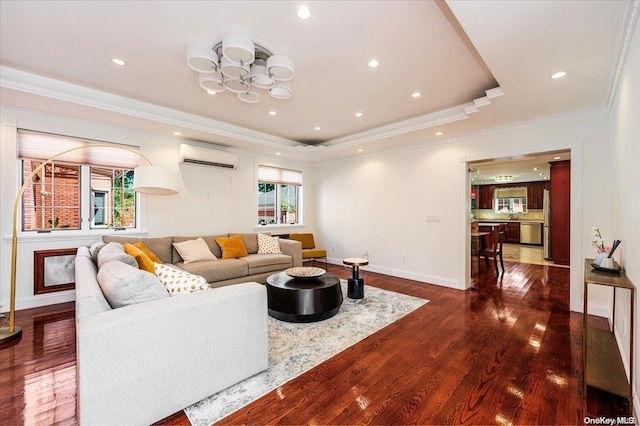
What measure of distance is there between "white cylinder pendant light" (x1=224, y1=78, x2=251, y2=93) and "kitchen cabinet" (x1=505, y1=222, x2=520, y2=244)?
10481 millimetres

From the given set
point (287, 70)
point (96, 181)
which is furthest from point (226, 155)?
point (287, 70)

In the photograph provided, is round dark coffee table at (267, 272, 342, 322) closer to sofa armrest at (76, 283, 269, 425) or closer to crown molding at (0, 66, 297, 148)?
sofa armrest at (76, 283, 269, 425)

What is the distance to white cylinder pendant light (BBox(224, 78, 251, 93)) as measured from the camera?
2.72 metres

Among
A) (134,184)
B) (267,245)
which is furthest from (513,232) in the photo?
(134,184)

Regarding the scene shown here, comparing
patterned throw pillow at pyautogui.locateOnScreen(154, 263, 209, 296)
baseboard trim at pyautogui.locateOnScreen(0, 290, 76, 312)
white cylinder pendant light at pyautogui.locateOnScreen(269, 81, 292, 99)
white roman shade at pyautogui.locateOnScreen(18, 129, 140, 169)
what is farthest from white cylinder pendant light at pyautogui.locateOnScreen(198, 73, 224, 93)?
baseboard trim at pyautogui.locateOnScreen(0, 290, 76, 312)

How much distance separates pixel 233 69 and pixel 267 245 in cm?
329

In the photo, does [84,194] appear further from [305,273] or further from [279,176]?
[279,176]

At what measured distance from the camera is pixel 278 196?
21.4 feet

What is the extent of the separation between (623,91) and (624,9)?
2.94 ft

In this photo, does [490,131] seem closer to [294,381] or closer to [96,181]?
[294,381]

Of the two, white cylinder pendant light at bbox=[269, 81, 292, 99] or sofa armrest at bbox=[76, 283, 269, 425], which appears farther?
white cylinder pendant light at bbox=[269, 81, 292, 99]

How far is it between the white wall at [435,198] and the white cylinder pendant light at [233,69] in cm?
359

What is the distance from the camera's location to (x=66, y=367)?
2316mm

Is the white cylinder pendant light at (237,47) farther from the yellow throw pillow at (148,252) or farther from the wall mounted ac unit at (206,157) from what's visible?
the wall mounted ac unit at (206,157)
